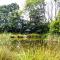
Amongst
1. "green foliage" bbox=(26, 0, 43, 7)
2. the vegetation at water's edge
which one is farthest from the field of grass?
"green foliage" bbox=(26, 0, 43, 7)

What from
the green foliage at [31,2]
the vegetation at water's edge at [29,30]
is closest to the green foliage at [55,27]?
the vegetation at water's edge at [29,30]

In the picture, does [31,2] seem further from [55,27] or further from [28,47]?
[28,47]

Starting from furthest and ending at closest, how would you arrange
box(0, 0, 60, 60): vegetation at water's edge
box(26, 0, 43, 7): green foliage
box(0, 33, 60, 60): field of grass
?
box(26, 0, 43, 7): green foliage < box(0, 0, 60, 60): vegetation at water's edge < box(0, 33, 60, 60): field of grass

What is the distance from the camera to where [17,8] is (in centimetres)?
301

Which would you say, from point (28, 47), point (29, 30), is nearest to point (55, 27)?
point (29, 30)

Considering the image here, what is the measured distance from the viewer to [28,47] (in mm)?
2891

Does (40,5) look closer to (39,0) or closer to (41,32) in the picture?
(39,0)

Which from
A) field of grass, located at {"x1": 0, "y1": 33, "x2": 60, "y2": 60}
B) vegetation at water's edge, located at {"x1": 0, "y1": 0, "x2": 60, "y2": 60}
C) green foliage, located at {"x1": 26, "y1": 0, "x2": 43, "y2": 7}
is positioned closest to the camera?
field of grass, located at {"x1": 0, "y1": 33, "x2": 60, "y2": 60}

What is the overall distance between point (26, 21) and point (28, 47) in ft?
1.17

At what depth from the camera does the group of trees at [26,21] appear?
9.66 ft

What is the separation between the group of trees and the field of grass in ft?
0.28

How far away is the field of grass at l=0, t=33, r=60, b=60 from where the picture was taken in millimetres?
2719

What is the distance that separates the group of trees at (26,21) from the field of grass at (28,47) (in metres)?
0.09

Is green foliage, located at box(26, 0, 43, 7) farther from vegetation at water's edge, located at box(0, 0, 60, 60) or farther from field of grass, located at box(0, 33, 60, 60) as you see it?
field of grass, located at box(0, 33, 60, 60)
